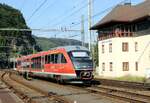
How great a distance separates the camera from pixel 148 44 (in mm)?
57094

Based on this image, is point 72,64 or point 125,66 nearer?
point 72,64

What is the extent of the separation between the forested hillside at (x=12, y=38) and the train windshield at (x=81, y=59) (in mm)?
89139

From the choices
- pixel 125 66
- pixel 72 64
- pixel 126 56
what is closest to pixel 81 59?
pixel 72 64

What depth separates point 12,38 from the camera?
121312 mm

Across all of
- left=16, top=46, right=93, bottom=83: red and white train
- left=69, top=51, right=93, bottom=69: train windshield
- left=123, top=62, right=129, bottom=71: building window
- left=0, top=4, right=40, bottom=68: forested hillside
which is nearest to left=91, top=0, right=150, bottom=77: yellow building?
left=123, top=62, right=129, bottom=71: building window

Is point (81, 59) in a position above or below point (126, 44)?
below

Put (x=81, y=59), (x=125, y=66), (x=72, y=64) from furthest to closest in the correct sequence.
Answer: (x=125, y=66) → (x=81, y=59) → (x=72, y=64)

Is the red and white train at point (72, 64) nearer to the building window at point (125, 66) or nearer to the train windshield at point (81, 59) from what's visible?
the train windshield at point (81, 59)

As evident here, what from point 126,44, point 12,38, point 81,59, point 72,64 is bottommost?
point 72,64

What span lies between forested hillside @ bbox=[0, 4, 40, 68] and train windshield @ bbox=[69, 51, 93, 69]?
89.1 meters

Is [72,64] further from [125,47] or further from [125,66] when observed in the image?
[125,47]

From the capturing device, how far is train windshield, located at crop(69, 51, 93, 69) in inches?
1243

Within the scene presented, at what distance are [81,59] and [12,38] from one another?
91.2 m

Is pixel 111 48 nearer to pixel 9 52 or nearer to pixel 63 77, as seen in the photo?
pixel 63 77
